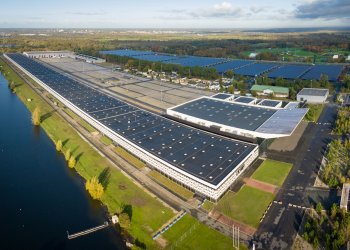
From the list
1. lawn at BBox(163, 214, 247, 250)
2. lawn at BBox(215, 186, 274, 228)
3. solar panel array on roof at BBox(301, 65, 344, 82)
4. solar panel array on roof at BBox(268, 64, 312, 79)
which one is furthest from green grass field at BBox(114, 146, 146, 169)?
solar panel array on roof at BBox(301, 65, 344, 82)

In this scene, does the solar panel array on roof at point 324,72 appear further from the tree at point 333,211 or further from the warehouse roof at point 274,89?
the tree at point 333,211

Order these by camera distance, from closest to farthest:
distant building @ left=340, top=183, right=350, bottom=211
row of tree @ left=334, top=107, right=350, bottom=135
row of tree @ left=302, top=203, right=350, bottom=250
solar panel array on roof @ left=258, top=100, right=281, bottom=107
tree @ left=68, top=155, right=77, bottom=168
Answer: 1. row of tree @ left=302, top=203, right=350, bottom=250
2. distant building @ left=340, top=183, right=350, bottom=211
3. tree @ left=68, top=155, right=77, bottom=168
4. row of tree @ left=334, top=107, right=350, bottom=135
5. solar panel array on roof @ left=258, top=100, right=281, bottom=107

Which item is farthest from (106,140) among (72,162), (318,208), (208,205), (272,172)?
(318,208)

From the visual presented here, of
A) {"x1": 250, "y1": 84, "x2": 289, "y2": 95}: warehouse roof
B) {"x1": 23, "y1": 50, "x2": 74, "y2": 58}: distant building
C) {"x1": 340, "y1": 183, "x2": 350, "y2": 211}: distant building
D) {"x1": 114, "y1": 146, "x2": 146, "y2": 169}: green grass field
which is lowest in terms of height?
{"x1": 114, "y1": 146, "x2": 146, "y2": 169}: green grass field

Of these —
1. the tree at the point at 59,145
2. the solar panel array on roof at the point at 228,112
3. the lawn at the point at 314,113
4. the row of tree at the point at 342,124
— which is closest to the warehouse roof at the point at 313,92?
the lawn at the point at 314,113

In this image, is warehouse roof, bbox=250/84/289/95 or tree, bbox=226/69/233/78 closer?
warehouse roof, bbox=250/84/289/95

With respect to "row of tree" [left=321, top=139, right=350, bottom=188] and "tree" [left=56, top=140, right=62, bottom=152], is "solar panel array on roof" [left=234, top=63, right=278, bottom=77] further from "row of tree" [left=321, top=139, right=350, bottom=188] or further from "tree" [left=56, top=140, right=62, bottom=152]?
"tree" [left=56, top=140, right=62, bottom=152]

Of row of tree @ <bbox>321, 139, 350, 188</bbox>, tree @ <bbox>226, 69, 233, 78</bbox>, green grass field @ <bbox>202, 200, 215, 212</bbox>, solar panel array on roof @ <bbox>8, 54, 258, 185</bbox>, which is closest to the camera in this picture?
green grass field @ <bbox>202, 200, 215, 212</bbox>

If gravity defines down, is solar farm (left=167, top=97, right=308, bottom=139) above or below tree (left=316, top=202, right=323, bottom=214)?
above
